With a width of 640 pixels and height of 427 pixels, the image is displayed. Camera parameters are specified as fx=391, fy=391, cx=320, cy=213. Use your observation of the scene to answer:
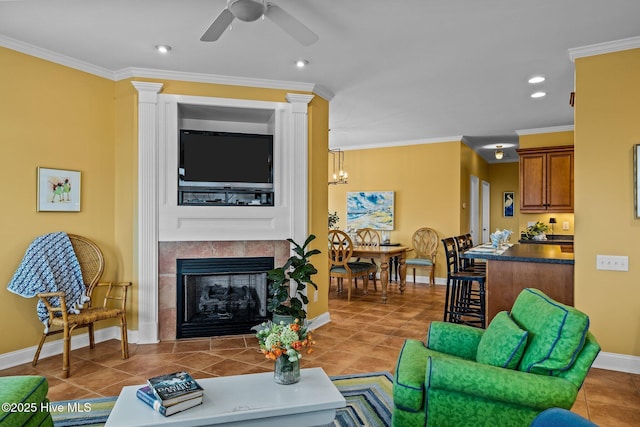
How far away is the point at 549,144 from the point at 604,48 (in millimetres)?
3313

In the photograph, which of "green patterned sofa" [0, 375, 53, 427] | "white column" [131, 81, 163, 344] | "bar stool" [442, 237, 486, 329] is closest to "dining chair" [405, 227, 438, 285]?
"bar stool" [442, 237, 486, 329]

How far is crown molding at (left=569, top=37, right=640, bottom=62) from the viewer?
10.6 feet

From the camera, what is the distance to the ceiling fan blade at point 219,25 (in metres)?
2.28

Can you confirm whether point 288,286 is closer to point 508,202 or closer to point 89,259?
point 89,259

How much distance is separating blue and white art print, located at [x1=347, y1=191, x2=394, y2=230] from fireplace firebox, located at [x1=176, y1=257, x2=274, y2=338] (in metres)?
3.91

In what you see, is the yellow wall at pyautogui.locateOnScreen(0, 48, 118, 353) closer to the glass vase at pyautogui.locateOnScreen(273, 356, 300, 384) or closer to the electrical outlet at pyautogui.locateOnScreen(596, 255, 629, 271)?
the glass vase at pyautogui.locateOnScreen(273, 356, 300, 384)

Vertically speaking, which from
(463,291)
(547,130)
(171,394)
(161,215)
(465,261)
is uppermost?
(547,130)

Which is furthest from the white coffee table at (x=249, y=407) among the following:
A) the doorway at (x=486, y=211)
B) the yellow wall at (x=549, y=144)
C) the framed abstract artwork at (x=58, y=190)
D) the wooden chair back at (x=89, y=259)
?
the doorway at (x=486, y=211)

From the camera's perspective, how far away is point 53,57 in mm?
3600

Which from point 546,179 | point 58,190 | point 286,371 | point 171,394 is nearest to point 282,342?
point 286,371

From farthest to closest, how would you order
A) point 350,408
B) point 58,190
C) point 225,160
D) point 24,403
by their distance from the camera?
point 225,160
point 58,190
point 350,408
point 24,403

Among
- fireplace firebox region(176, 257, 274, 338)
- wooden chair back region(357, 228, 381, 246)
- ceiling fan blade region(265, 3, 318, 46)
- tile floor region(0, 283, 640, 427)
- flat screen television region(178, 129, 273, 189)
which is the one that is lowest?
tile floor region(0, 283, 640, 427)

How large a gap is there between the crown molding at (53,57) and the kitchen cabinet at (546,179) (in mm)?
6021

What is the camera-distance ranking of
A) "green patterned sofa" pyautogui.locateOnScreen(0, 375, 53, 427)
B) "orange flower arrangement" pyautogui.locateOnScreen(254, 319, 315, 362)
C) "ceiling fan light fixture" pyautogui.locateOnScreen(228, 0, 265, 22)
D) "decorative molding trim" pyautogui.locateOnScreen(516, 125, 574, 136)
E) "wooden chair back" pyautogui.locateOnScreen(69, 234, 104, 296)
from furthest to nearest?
"decorative molding trim" pyautogui.locateOnScreen(516, 125, 574, 136)
"wooden chair back" pyautogui.locateOnScreen(69, 234, 104, 296)
"ceiling fan light fixture" pyautogui.locateOnScreen(228, 0, 265, 22)
"orange flower arrangement" pyautogui.locateOnScreen(254, 319, 315, 362)
"green patterned sofa" pyautogui.locateOnScreen(0, 375, 53, 427)
